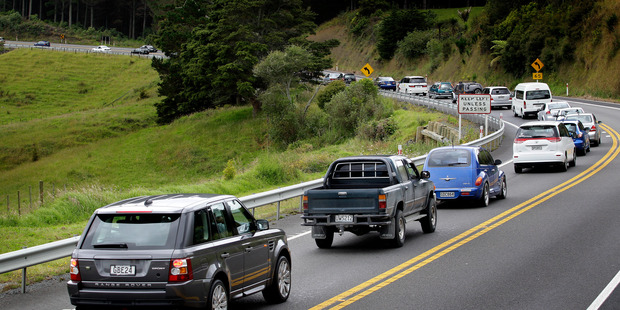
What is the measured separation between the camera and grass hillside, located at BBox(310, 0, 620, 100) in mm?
60956

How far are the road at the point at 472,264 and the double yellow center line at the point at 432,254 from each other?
0.06 feet

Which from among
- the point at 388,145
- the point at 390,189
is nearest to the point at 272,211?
the point at 390,189

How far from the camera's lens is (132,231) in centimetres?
757

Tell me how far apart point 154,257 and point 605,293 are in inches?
239

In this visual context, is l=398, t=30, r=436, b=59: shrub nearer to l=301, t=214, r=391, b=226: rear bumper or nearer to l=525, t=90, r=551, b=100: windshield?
l=525, t=90, r=551, b=100: windshield

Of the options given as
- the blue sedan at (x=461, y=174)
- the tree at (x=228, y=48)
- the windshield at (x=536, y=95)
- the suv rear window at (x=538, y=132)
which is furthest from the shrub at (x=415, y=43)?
the blue sedan at (x=461, y=174)

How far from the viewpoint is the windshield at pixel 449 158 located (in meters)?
19.6

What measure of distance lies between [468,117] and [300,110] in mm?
16566

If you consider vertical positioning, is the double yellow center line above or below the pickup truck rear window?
below

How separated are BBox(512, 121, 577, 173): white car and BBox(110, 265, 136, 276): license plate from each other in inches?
850

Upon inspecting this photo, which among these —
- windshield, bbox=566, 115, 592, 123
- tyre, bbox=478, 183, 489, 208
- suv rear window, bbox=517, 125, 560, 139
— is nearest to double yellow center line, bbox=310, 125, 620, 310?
tyre, bbox=478, 183, 489, 208

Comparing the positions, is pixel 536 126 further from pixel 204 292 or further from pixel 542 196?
pixel 204 292

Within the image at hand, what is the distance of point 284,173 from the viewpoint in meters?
27.6

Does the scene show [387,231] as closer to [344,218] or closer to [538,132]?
[344,218]
